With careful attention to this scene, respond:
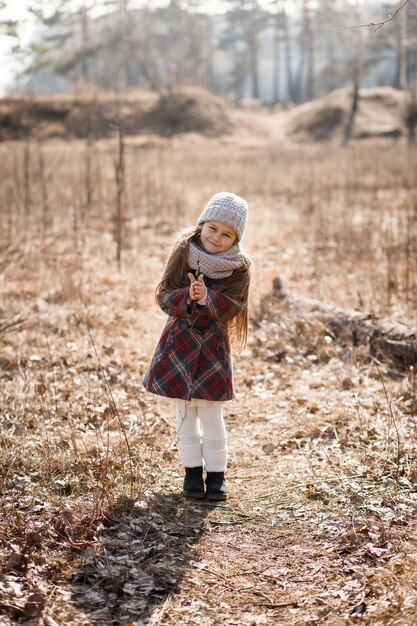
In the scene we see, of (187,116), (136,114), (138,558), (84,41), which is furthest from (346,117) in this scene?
(138,558)

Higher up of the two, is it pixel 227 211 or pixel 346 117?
pixel 346 117

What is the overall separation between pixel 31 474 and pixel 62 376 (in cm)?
182

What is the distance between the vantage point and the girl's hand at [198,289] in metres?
3.60

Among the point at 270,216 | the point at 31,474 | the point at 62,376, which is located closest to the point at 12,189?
the point at 270,216

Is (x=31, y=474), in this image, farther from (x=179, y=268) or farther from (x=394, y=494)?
(x=394, y=494)

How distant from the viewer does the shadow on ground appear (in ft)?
9.61

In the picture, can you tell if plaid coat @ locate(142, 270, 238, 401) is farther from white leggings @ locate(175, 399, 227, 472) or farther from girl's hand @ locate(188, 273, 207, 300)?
white leggings @ locate(175, 399, 227, 472)

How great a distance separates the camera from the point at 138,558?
327cm

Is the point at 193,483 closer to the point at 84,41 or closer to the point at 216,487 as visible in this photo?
the point at 216,487

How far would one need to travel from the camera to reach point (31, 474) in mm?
3990

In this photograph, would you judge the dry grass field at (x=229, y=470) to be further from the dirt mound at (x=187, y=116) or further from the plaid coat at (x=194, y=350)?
Answer: the dirt mound at (x=187, y=116)

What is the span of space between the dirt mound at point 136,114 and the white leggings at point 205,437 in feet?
98.7

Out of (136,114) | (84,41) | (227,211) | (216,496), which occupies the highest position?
(84,41)

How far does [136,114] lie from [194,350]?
1400 inches
